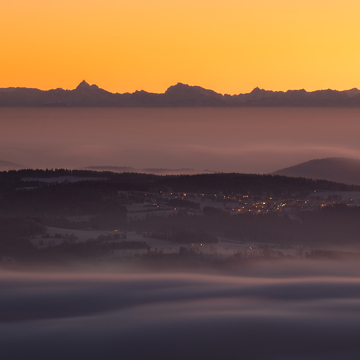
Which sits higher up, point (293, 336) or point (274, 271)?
point (293, 336)

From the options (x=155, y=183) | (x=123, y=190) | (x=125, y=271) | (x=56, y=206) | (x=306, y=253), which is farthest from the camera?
(x=155, y=183)

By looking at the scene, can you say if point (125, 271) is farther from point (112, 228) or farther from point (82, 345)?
point (112, 228)

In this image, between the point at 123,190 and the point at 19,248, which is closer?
the point at 19,248

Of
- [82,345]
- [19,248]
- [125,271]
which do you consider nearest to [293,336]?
[82,345]

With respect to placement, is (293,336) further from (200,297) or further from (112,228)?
(112,228)

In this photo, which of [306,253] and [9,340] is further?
[306,253]

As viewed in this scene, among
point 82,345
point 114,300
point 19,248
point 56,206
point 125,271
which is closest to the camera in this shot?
point 82,345

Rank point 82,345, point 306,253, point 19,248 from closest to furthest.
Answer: point 82,345 → point 19,248 → point 306,253

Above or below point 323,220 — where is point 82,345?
above

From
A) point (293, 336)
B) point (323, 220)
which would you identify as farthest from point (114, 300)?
point (323, 220)
